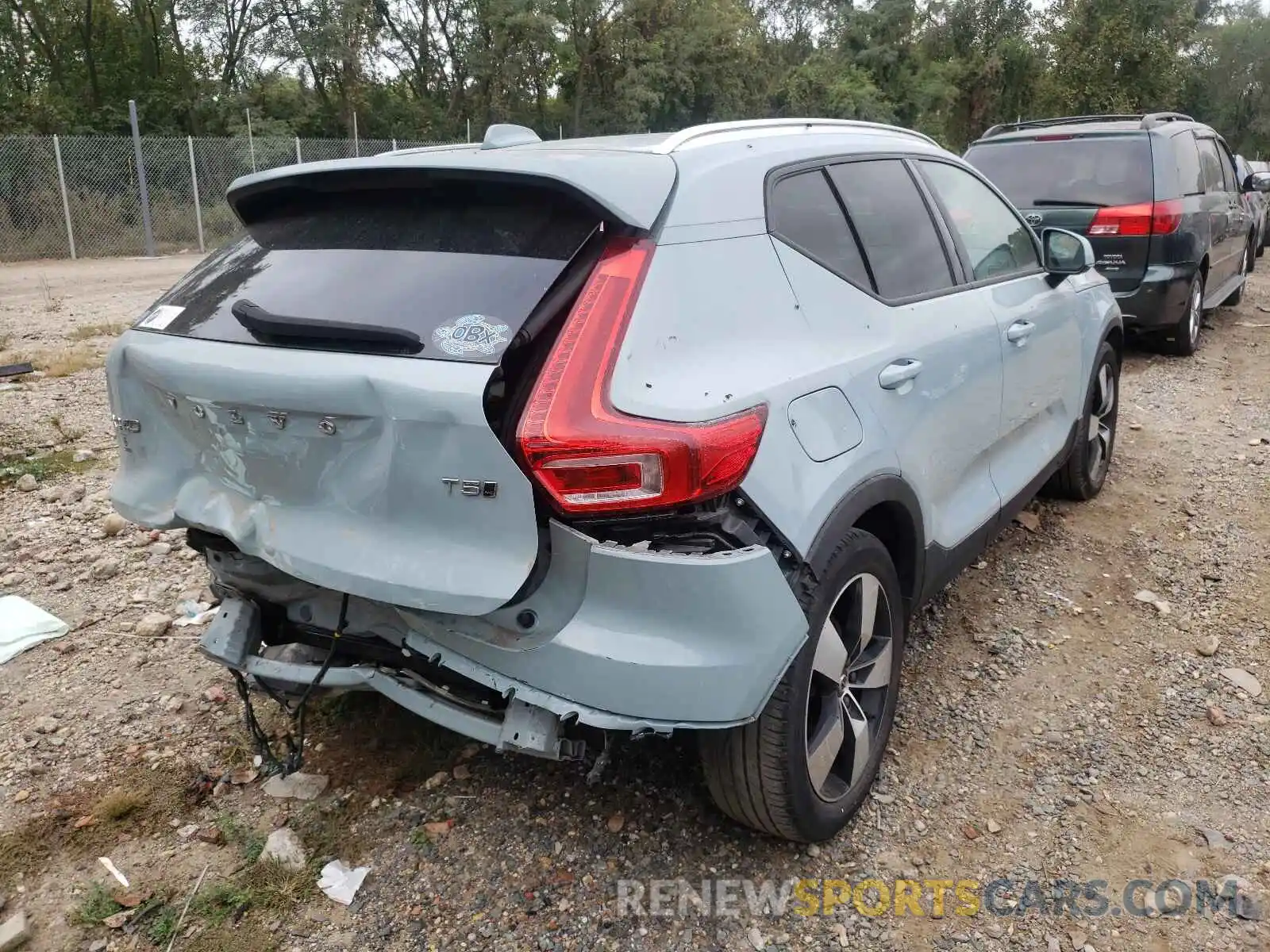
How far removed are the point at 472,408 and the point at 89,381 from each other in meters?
6.58

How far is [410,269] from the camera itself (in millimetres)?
2299

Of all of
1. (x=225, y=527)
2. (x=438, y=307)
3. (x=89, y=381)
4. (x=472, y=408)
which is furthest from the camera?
(x=89, y=381)

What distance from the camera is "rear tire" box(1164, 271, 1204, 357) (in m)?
7.69

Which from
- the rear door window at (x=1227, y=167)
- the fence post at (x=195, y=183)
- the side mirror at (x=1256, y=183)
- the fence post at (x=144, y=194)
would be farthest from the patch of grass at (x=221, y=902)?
the fence post at (x=195, y=183)

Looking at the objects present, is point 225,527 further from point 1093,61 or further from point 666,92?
point 1093,61

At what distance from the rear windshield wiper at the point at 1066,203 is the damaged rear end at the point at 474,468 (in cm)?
609

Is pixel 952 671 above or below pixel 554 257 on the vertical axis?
below

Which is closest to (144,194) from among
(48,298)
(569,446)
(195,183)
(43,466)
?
(195,183)

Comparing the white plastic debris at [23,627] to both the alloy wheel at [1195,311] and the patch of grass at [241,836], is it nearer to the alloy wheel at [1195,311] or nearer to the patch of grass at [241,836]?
the patch of grass at [241,836]

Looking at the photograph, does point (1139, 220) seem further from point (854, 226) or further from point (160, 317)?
point (160, 317)

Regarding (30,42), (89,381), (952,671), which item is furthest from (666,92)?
(952,671)

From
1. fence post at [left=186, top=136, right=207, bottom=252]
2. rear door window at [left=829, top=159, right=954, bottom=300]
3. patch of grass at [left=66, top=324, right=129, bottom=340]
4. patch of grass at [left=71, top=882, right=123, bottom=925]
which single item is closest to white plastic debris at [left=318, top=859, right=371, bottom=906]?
patch of grass at [left=71, top=882, right=123, bottom=925]

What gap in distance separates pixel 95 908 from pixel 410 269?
Result: 1.74 m

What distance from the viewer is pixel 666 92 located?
31.4m
